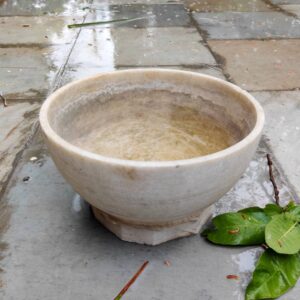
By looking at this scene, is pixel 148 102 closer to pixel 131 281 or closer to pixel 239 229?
pixel 239 229

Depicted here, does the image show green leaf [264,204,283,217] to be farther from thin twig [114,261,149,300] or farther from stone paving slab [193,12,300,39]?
stone paving slab [193,12,300,39]

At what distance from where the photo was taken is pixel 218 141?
1.88 m

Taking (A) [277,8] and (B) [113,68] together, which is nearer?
(B) [113,68]

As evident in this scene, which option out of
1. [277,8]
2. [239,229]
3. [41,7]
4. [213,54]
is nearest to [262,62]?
[213,54]

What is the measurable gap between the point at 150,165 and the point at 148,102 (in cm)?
78

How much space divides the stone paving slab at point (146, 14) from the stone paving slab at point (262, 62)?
81 cm

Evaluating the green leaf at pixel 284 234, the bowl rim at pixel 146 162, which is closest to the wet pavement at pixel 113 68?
the green leaf at pixel 284 234

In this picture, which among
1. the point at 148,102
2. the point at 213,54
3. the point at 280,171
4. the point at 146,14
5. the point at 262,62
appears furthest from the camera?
the point at 146,14

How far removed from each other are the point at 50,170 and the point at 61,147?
30.7 inches

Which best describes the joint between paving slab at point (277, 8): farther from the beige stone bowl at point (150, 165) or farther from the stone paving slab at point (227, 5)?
the beige stone bowl at point (150, 165)

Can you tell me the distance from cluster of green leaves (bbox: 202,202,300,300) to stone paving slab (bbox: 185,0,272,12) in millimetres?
3767

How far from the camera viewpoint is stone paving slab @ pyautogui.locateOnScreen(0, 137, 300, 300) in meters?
1.45

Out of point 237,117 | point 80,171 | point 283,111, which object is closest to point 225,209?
point 237,117

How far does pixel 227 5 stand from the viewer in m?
5.15
